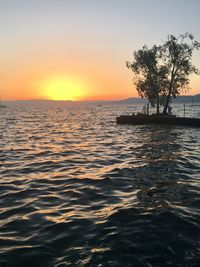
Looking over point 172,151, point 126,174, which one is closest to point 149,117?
point 172,151

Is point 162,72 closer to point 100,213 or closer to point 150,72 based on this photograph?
point 150,72

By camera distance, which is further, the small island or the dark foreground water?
the small island

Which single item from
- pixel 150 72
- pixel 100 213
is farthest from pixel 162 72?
pixel 100 213

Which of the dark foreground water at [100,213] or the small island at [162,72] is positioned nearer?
the dark foreground water at [100,213]

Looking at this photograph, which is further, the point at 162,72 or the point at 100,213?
the point at 162,72

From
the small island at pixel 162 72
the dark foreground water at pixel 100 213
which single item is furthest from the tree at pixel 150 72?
the dark foreground water at pixel 100 213

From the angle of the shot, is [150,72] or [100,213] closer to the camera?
[100,213]

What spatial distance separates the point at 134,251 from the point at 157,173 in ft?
29.8

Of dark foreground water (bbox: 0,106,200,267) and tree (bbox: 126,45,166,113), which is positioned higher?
tree (bbox: 126,45,166,113)

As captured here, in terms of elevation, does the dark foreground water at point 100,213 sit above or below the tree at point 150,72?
below

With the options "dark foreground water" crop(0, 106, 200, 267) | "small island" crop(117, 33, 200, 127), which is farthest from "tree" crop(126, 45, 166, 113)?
"dark foreground water" crop(0, 106, 200, 267)

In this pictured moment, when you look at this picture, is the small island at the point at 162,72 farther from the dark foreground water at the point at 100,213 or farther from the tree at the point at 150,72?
the dark foreground water at the point at 100,213

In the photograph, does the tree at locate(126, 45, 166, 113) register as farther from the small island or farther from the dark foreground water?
the dark foreground water

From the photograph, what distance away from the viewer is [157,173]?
A: 1599cm
